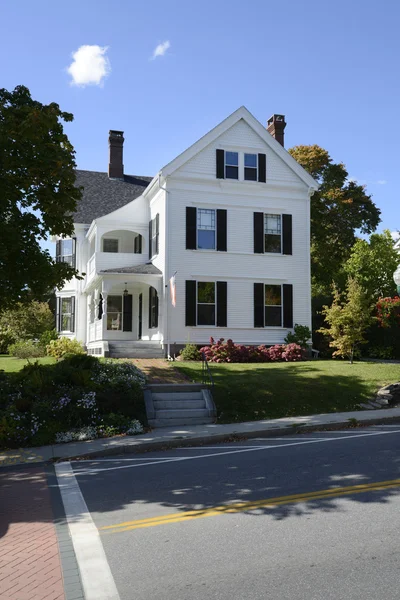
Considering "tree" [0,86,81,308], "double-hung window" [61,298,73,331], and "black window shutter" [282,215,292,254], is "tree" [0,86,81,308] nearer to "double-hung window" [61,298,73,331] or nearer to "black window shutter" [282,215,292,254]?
"black window shutter" [282,215,292,254]

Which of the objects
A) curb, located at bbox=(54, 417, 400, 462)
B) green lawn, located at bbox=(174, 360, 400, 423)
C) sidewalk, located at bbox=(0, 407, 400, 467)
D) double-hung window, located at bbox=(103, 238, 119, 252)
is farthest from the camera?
double-hung window, located at bbox=(103, 238, 119, 252)

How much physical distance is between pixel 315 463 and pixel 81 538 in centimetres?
405

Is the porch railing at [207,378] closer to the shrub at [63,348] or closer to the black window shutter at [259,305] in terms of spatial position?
the black window shutter at [259,305]

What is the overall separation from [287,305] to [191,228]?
5357 mm

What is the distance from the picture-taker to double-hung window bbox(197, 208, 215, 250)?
2314cm

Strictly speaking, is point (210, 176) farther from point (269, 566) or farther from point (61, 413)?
point (269, 566)

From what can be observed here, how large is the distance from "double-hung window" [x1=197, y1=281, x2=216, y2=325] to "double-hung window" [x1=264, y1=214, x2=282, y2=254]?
125 inches

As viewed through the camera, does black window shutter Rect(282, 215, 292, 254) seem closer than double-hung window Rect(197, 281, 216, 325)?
No

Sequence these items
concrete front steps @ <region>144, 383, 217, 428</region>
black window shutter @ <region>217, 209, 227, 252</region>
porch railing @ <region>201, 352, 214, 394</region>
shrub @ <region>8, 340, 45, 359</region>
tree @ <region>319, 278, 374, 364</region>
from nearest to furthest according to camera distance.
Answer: concrete front steps @ <region>144, 383, 217, 428</region>, porch railing @ <region>201, 352, 214, 394</region>, tree @ <region>319, 278, 374, 364</region>, black window shutter @ <region>217, 209, 227, 252</region>, shrub @ <region>8, 340, 45, 359</region>

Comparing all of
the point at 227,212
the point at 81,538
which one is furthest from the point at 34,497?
the point at 227,212

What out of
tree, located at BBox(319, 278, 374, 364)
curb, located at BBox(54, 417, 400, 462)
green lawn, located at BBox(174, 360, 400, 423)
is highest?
tree, located at BBox(319, 278, 374, 364)

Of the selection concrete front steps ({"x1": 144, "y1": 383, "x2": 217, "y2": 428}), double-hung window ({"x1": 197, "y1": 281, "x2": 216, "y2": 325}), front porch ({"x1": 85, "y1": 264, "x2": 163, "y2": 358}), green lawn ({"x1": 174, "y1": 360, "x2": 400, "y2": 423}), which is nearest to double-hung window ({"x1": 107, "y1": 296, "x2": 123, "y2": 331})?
front porch ({"x1": 85, "y1": 264, "x2": 163, "y2": 358})

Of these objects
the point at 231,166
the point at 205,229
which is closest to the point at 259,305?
the point at 205,229

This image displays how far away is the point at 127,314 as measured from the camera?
85.4 feet
